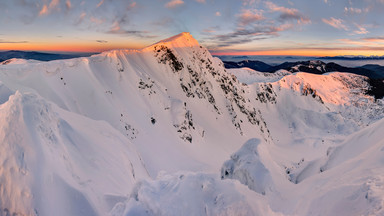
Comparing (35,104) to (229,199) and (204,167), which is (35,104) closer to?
(229,199)

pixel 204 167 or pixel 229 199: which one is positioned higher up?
pixel 229 199

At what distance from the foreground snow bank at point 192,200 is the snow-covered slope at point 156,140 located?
5cm

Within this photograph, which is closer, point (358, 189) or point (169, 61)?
point (358, 189)

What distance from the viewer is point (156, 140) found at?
33.2 m

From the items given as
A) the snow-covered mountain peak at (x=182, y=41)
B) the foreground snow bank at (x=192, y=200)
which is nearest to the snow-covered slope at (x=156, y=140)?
the foreground snow bank at (x=192, y=200)

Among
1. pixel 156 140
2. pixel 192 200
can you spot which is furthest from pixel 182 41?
pixel 192 200

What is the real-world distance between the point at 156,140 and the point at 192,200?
25743mm

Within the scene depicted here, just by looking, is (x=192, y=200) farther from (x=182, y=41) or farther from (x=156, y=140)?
(x=182, y=41)

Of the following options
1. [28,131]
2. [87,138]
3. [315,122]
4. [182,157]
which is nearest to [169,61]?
[182,157]

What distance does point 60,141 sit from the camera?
10.7 metres

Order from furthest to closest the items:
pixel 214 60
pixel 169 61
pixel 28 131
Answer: pixel 214 60 < pixel 169 61 < pixel 28 131

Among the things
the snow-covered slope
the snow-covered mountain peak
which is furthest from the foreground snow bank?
the snow-covered mountain peak

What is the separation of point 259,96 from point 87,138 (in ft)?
257

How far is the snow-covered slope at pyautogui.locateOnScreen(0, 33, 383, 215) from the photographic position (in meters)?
8.01
